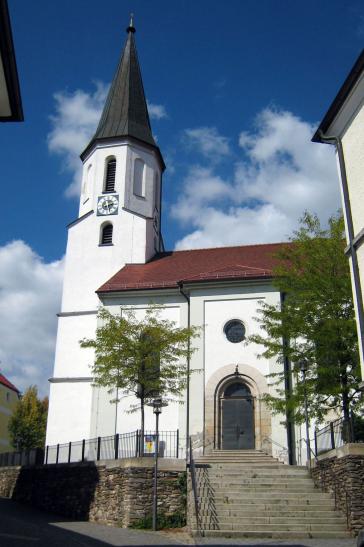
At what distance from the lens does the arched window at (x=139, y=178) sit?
31.9 m

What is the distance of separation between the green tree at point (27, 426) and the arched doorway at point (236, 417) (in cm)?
2925

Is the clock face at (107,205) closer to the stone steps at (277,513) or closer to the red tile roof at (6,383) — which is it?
the stone steps at (277,513)

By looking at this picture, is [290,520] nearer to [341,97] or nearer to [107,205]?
[341,97]

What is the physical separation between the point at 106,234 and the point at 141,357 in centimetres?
1157

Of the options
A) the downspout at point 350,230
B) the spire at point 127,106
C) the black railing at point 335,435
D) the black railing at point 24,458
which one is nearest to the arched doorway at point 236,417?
the black railing at point 335,435

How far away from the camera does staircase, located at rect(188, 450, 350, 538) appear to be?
1440 centimetres

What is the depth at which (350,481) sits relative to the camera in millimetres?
14039

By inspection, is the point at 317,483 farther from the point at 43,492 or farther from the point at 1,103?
the point at 1,103

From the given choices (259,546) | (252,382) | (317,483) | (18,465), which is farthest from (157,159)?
(259,546)

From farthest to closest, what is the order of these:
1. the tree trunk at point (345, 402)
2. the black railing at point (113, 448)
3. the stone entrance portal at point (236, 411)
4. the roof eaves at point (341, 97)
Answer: the stone entrance portal at point (236, 411) < the black railing at point (113, 448) < the tree trunk at point (345, 402) < the roof eaves at point (341, 97)

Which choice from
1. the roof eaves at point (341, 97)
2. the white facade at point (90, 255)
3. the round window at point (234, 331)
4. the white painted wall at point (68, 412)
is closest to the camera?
the roof eaves at point (341, 97)

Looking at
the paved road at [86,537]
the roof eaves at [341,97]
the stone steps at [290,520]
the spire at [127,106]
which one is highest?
the spire at [127,106]

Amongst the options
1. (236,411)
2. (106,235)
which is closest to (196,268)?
(106,235)

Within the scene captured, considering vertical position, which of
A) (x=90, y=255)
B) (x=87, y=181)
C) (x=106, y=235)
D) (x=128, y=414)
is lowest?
(x=128, y=414)
